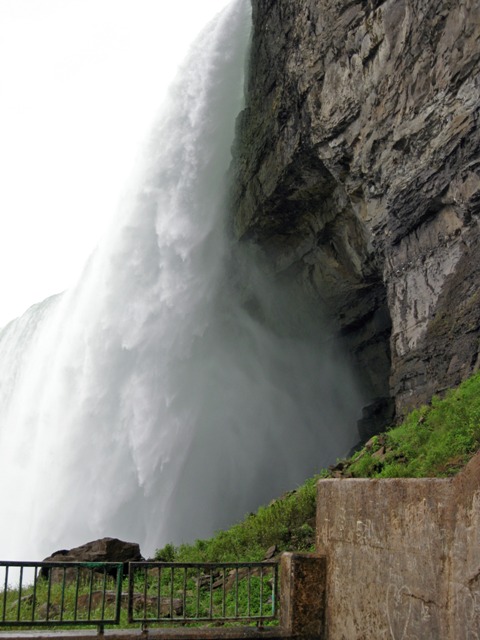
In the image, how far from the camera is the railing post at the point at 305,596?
444 cm

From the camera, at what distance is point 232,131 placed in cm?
2227

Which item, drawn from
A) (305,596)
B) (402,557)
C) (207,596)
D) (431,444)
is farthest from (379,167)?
(402,557)

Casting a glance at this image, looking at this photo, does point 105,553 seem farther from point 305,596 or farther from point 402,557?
point 402,557

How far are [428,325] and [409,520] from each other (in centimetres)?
970

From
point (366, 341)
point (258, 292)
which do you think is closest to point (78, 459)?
point (258, 292)

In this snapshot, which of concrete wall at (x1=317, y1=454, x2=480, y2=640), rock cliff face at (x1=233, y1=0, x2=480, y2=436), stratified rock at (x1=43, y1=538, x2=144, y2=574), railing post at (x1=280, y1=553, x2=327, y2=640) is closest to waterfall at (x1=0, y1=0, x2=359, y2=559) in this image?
rock cliff face at (x1=233, y1=0, x2=480, y2=436)

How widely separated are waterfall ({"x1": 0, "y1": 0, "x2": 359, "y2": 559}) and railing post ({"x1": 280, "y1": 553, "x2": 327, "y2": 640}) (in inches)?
499

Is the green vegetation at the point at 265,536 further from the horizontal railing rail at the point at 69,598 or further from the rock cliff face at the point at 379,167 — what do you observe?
the rock cliff face at the point at 379,167

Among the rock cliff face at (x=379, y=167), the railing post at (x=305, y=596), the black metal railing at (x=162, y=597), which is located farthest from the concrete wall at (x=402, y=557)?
the rock cliff face at (x=379, y=167)

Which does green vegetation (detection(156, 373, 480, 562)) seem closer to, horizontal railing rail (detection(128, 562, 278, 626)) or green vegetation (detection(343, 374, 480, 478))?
green vegetation (detection(343, 374, 480, 478))

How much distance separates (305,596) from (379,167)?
442 inches

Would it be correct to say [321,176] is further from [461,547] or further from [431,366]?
[461,547]

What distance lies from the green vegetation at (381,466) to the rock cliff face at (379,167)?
2165 mm

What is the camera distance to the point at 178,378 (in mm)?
19609
